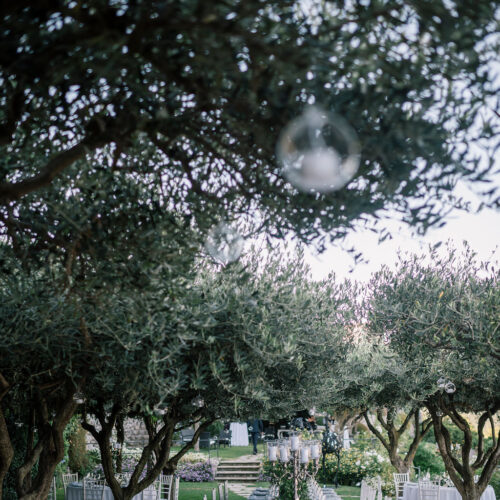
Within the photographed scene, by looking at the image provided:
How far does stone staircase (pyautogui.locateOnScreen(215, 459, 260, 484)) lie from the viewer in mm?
22625

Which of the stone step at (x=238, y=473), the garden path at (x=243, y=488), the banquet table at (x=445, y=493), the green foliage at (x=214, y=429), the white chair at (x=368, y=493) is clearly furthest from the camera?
the green foliage at (x=214, y=429)

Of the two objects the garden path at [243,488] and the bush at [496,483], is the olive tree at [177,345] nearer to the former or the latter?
the garden path at [243,488]

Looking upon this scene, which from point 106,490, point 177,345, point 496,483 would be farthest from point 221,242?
point 496,483

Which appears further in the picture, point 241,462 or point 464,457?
point 241,462

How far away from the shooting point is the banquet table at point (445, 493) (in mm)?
14812

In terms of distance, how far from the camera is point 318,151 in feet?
10.4

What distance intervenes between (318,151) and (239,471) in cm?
2229

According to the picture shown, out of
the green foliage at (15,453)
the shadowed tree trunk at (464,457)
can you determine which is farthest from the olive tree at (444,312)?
the green foliage at (15,453)

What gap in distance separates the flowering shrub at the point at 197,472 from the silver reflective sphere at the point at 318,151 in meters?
21.4

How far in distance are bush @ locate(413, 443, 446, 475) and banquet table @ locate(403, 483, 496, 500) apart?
24.9 feet

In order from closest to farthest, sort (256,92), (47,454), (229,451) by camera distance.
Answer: (256,92) < (47,454) < (229,451)

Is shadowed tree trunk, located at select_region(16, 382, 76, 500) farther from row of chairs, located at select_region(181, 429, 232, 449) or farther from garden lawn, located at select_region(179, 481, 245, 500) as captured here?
row of chairs, located at select_region(181, 429, 232, 449)

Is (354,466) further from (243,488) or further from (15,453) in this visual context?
(15,453)

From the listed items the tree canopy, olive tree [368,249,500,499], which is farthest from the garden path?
the tree canopy
